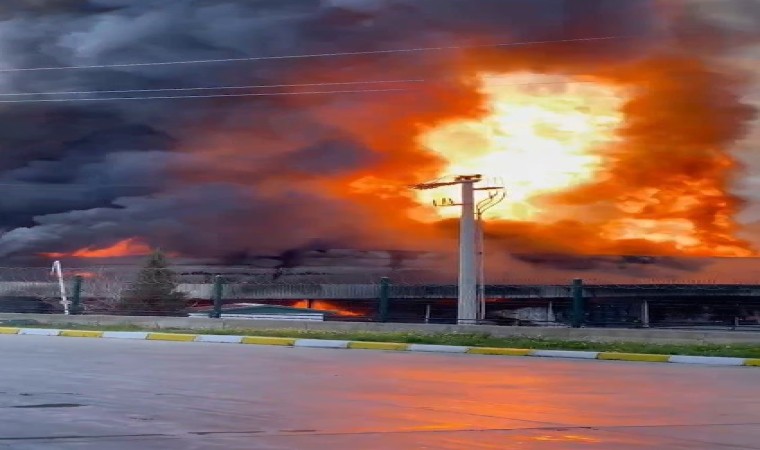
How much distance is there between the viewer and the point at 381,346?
23406 millimetres

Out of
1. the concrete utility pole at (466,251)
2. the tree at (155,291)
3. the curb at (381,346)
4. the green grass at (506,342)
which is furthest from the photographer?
the concrete utility pole at (466,251)

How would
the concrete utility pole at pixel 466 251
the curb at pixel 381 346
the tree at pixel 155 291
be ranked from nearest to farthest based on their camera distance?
the curb at pixel 381 346
the tree at pixel 155 291
the concrete utility pole at pixel 466 251

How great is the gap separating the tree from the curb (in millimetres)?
11280

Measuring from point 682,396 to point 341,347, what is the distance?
1234 centimetres

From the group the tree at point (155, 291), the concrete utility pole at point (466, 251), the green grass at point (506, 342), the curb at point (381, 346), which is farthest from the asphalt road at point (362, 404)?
the concrete utility pole at point (466, 251)

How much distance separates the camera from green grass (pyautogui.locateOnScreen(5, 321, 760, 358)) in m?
21.0

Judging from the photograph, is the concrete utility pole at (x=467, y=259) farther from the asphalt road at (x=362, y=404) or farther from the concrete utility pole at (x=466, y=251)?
the asphalt road at (x=362, y=404)

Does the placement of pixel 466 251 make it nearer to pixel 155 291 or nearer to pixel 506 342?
pixel 155 291

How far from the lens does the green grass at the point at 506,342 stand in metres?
21.0

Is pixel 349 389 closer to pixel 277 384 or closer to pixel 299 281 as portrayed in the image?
pixel 277 384

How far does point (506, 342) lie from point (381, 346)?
3.00m

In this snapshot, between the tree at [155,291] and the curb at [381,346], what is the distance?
444 inches

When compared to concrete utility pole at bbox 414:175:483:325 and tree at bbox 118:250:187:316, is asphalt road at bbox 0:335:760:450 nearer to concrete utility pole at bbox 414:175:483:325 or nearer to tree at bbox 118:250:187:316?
tree at bbox 118:250:187:316

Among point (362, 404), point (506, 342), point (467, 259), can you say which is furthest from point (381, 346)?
point (467, 259)
